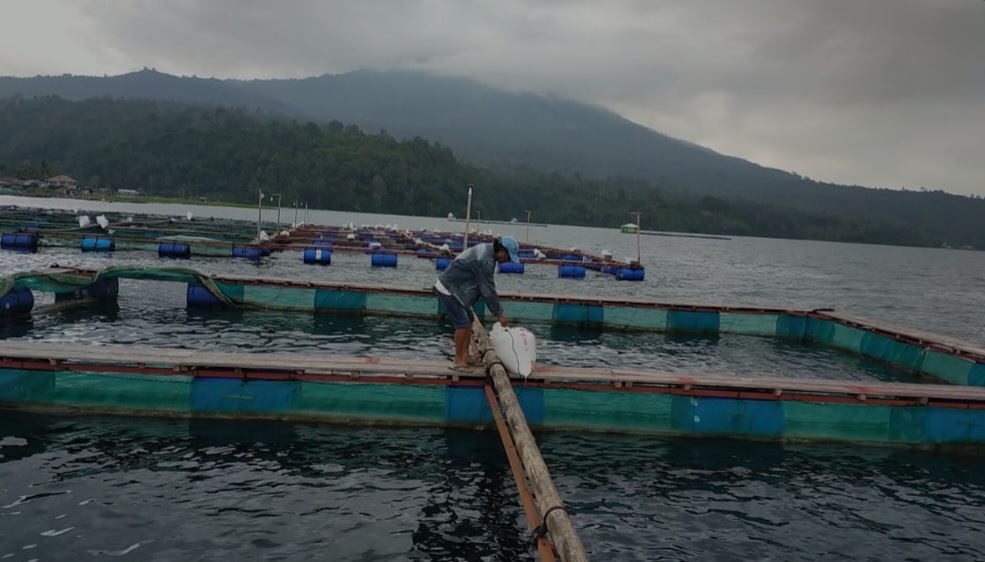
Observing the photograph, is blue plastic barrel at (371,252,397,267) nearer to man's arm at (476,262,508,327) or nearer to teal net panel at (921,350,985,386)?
teal net panel at (921,350,985,386)

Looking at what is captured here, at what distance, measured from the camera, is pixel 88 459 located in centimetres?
854

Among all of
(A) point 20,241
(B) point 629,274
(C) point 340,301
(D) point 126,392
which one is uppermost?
(B) point 629,274

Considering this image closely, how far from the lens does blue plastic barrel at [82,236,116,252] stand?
39656mm

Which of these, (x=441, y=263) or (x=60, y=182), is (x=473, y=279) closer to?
(x=441, y=263)

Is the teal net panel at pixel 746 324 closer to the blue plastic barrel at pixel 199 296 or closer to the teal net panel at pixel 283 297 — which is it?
the teal net panel at pixel 283 297

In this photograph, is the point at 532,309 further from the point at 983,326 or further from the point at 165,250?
the point at 983,326

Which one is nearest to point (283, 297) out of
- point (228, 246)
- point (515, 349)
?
point (515, 349)

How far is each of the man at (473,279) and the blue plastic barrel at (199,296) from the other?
14.6 metres

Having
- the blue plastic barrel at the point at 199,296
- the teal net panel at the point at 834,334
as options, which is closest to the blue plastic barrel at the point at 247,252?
the blue plastic barrel at the point at 199,296

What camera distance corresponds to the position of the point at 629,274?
147 feet

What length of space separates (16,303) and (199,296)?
517 centimetres

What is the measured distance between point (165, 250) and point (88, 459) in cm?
3476

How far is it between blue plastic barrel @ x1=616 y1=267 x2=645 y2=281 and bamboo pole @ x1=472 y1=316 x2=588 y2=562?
119 feet

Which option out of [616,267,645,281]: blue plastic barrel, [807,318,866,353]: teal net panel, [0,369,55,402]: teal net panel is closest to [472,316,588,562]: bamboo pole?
[0,369,55,402]: teal net panel
